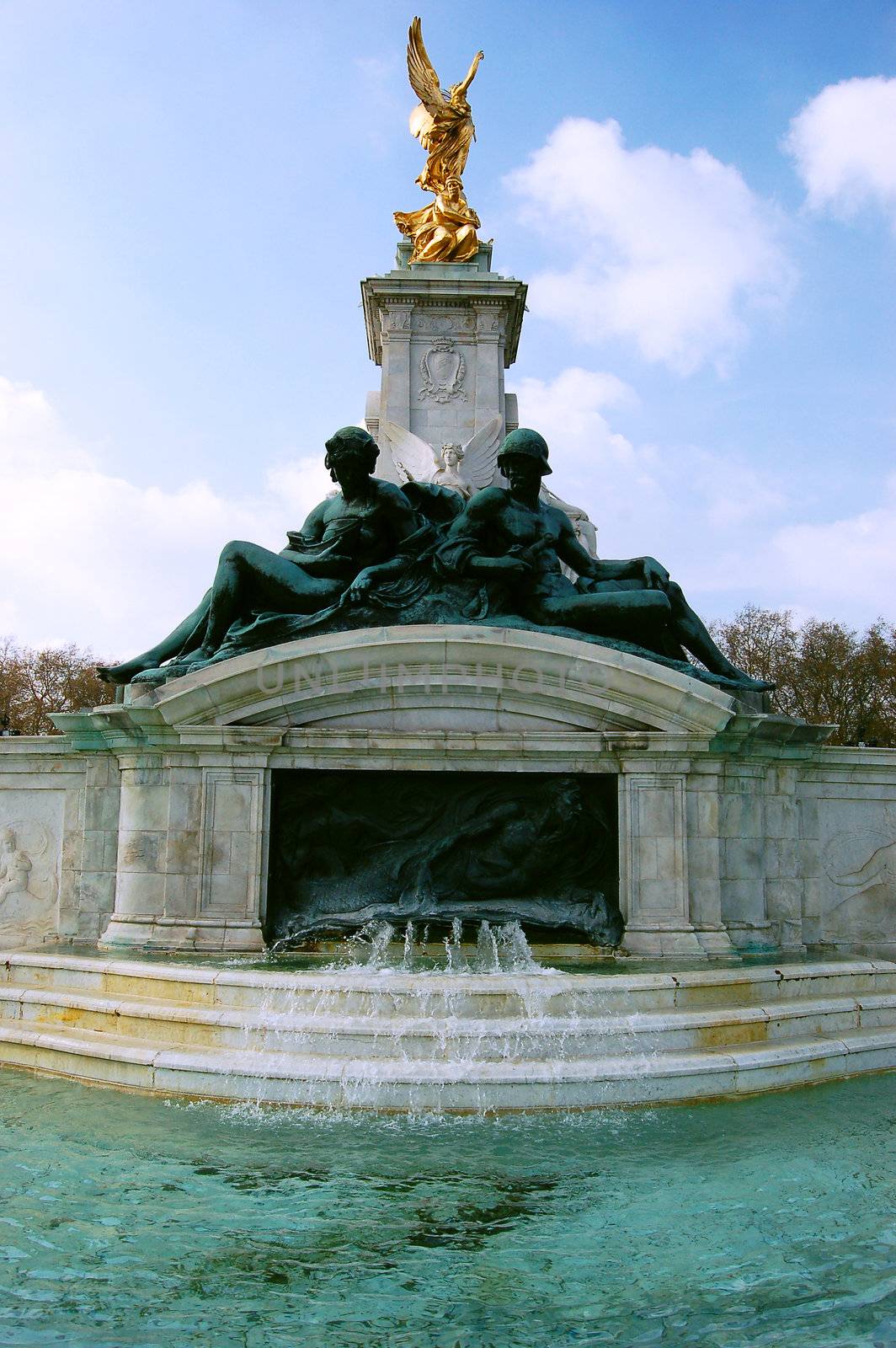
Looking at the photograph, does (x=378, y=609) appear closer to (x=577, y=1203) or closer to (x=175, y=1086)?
(x=175, y=1086)

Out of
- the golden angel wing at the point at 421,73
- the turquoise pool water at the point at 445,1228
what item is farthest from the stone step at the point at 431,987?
the golden angel wing at the point at 421,73

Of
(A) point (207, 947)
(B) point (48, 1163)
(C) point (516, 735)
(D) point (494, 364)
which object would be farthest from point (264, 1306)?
(D) point (494, 364)

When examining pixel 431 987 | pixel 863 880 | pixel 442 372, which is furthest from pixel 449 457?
pixel 431 987

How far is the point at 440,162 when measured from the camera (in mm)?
15477

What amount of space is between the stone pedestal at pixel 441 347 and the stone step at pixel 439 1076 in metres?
9.39

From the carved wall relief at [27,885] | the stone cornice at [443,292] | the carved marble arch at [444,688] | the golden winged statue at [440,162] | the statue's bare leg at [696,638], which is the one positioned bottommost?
the carved wall relief at [27,885]

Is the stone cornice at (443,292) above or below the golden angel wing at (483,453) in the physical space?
above

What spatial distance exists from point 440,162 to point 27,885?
37.5 feet

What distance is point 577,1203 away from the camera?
15.4 feet

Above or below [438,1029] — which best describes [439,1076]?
below

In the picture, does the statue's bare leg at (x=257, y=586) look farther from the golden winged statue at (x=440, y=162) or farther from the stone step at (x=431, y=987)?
the golden winged statue at (x=440, y=162)

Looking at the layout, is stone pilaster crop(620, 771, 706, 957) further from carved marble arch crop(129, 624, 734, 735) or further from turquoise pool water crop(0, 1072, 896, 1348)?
turquoise pool water crop(0, 1072, 896, 1348)

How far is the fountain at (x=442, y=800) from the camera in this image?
8008 mm

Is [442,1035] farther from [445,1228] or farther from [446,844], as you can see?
[446,844]
